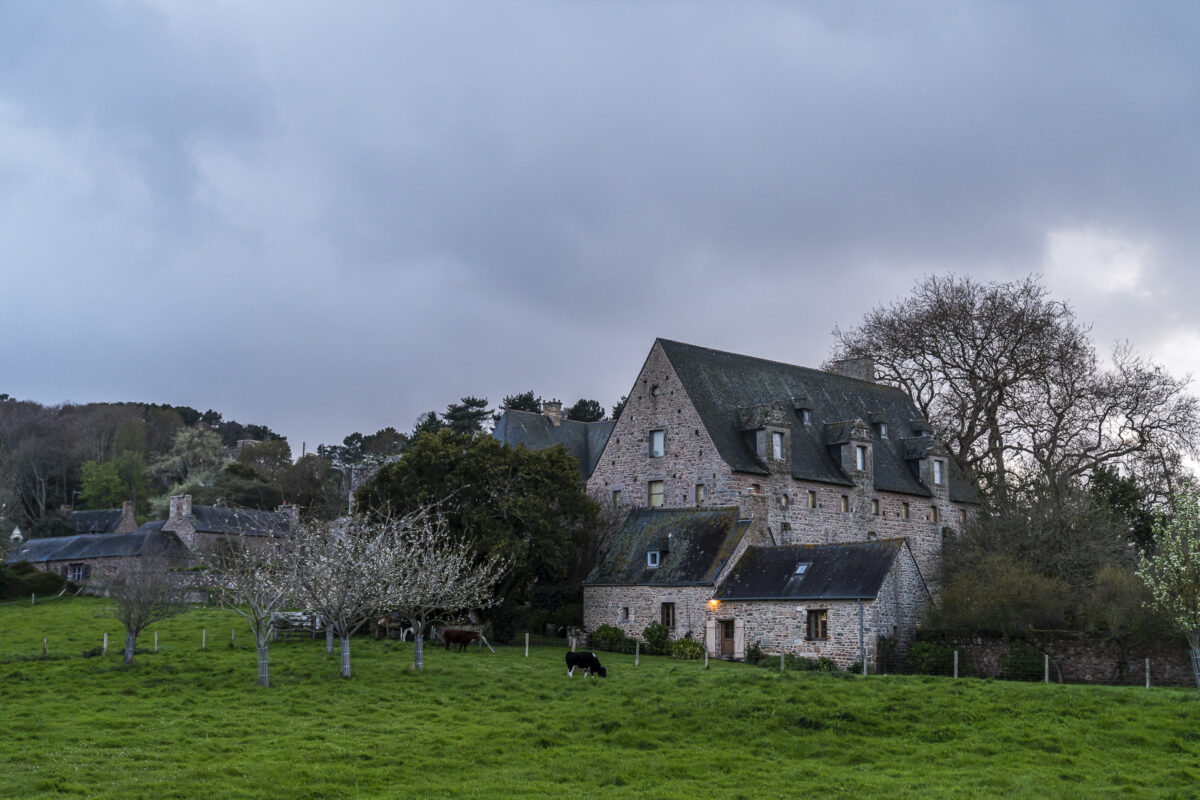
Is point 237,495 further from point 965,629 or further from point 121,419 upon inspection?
point 965,629

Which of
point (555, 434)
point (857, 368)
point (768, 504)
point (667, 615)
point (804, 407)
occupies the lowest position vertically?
Result: point (667, 615)

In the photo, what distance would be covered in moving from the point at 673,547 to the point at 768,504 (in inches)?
227

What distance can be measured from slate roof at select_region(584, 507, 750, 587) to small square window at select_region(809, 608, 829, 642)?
4.53 metres

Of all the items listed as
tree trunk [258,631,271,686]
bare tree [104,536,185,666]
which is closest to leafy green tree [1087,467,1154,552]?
tree trunk [258,631,271,686]

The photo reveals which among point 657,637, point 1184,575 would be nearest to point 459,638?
point 657,637

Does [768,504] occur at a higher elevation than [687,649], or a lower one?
higher

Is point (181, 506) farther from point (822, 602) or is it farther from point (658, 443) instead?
point (822, 602)

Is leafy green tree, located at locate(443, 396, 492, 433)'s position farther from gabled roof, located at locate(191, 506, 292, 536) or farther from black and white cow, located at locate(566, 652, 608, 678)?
black and white cow, located at locate(566, 652, 608, 678)

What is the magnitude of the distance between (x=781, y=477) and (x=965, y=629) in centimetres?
1320

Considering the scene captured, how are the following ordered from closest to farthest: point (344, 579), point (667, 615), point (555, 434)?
point (344, 579) → point (667, 615) → point (555, 434)

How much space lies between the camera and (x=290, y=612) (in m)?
43.4

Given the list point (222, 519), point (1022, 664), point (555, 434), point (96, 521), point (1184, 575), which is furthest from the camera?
point (96, 521)

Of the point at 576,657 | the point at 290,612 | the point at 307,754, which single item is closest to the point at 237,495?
the point at 290,612

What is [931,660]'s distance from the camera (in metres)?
37.6
